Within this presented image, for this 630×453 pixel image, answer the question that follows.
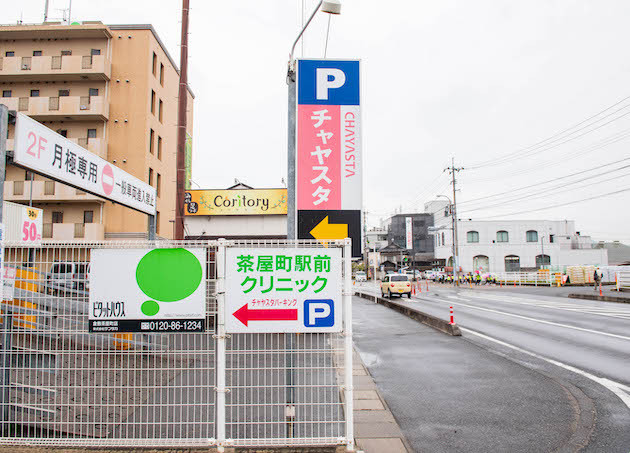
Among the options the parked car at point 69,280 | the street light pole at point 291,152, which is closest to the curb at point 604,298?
the street light pole at point 291,152

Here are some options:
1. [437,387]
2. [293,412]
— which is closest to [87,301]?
[293,412]

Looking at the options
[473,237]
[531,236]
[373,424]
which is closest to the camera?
[373,424]

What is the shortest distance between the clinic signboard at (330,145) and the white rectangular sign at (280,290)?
4.76ft

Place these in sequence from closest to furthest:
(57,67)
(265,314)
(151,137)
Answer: (265,314) → (57,67) → (151,137)

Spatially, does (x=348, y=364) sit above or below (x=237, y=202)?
below

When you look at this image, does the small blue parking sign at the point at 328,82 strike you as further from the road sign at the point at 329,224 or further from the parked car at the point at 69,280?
the parked car at the point at 69,280

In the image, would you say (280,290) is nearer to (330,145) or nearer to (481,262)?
(330,145)

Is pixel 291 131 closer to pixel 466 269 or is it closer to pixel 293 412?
pixel 293 412

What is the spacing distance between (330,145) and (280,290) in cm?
245

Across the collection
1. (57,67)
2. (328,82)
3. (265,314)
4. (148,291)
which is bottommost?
(265,314)

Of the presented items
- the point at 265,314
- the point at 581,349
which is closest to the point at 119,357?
the point at 265,314

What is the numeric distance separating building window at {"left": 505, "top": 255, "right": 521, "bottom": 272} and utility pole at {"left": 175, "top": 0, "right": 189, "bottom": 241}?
225 feet

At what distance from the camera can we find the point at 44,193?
2633 centimetres

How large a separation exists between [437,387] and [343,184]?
12.1ft
